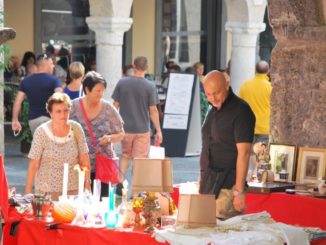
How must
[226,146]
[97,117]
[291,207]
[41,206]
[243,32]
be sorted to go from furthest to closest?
1. [243,32]
2. [97,117]
3. [291,207]
4. [226,146]
5. [41,206]

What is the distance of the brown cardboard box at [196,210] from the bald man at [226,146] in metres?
0.66

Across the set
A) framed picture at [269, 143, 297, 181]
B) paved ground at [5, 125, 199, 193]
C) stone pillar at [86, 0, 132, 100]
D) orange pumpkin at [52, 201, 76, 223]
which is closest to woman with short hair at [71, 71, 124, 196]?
framed picture at [269, 143, 297, 181]

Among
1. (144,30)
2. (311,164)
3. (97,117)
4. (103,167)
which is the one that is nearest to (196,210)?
(311,164)

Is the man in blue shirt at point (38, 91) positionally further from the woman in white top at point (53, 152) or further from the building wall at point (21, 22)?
the building wall at point (21, 22)

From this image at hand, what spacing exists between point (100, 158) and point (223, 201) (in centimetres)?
169

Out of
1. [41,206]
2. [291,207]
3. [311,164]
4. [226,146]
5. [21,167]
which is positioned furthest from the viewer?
[21,167]

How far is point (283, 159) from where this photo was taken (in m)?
8.35

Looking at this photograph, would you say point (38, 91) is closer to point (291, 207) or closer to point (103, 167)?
point (103, 167)

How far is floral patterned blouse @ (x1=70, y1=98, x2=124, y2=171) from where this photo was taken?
8555 millimetres

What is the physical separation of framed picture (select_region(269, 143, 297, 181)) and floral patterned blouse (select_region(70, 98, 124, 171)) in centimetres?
127

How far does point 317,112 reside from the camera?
27.9 ft

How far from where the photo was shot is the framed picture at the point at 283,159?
8.31m

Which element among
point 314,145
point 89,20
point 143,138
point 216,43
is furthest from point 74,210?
point 216,43

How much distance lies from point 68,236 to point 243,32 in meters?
11.7
